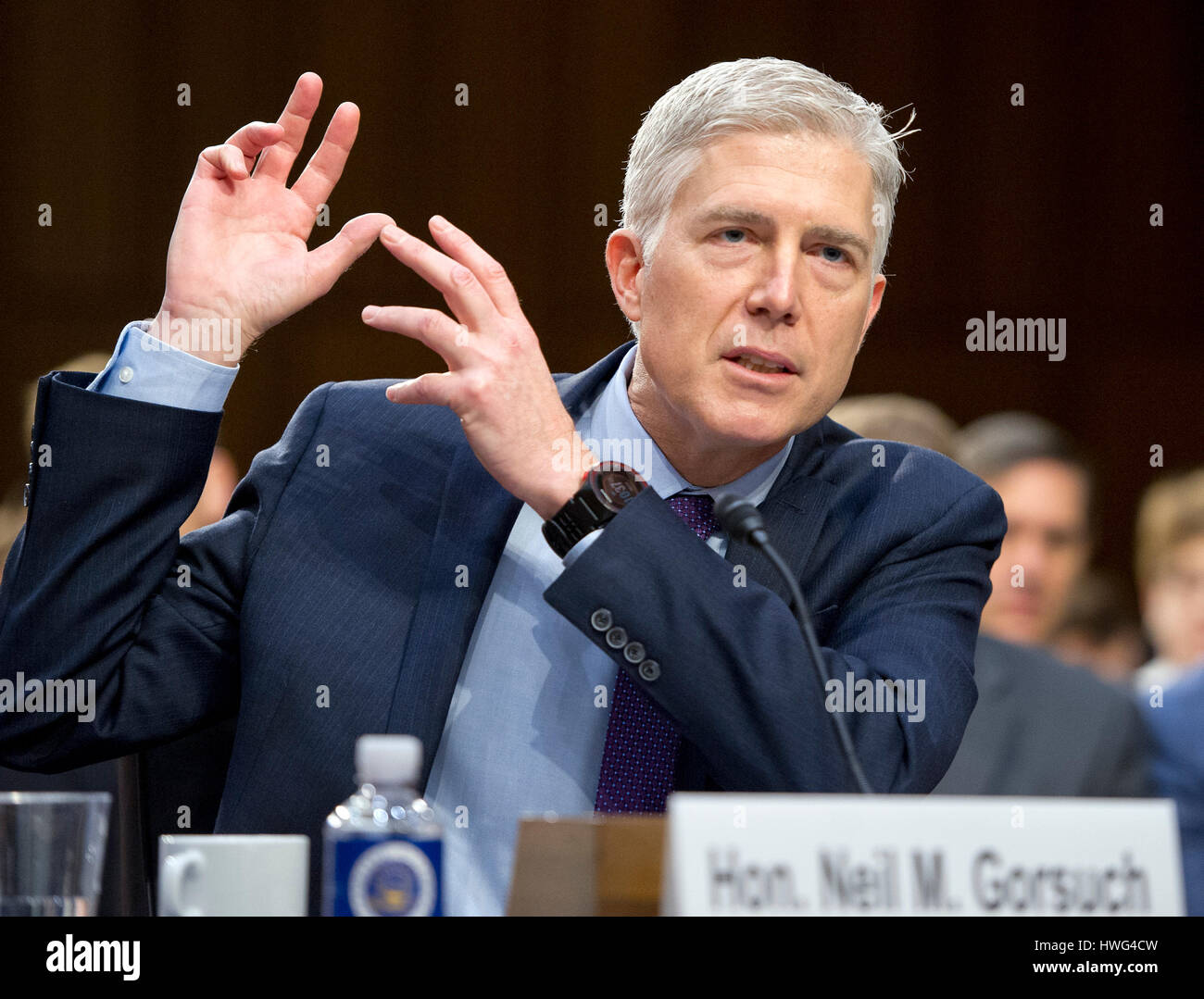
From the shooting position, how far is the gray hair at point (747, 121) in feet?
5.16

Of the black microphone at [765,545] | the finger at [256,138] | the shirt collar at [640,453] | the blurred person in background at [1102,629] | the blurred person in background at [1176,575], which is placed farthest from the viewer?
the blurred person in background at [1102,629]

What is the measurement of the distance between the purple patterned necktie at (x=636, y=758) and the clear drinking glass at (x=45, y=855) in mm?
564

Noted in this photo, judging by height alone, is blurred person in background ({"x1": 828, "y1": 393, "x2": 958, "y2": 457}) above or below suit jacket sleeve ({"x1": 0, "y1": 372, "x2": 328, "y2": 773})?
above

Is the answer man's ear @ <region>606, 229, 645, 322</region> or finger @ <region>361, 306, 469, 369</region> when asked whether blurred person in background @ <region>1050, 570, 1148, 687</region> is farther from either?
finger @ <region>361, 306, 469, 369</region>

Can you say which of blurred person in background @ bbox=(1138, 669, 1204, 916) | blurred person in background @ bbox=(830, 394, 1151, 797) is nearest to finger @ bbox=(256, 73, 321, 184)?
blurred person in background @ bbox=(830, 394, 1151, 797)

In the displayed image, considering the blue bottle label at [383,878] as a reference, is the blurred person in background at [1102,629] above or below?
above

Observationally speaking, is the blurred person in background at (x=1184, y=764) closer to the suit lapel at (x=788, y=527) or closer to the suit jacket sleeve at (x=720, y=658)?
the suit lapel at (x=788, y=527)

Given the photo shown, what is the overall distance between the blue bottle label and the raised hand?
1.60 ft

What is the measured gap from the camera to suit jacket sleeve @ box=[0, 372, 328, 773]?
1386 millimetres

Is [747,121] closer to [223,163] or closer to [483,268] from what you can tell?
[483,268]

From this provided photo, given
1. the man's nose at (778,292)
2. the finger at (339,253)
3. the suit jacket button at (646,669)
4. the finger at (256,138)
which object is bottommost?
→ the suit jacket button at (646,669)

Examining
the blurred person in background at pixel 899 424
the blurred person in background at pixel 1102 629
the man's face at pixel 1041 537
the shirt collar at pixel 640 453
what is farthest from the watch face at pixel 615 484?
the blurred person in background at pixel 1102 629

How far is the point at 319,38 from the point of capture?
426cm

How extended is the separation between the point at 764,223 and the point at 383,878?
2.88 feet
